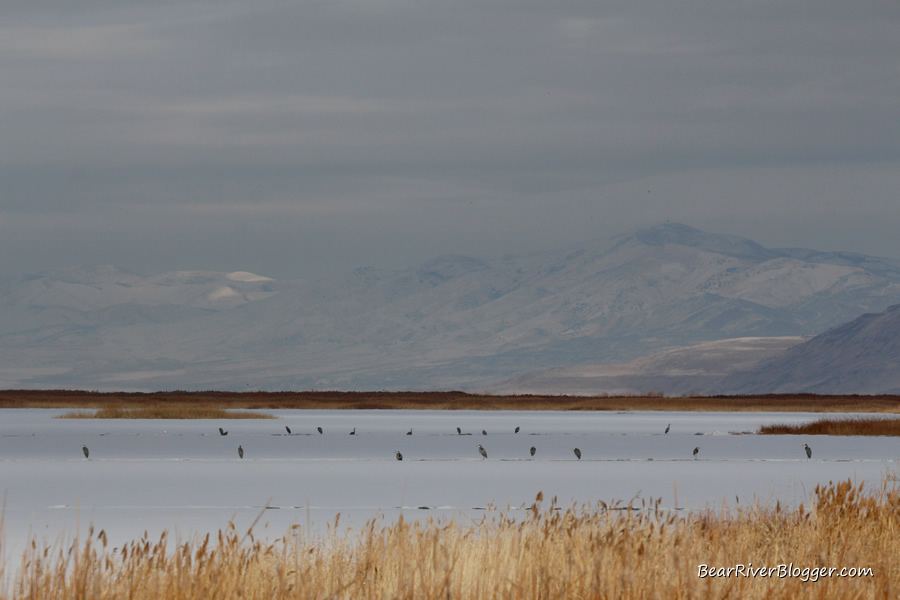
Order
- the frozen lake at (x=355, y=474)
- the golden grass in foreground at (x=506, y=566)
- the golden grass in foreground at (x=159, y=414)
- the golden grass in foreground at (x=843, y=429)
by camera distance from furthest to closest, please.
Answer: the golden grass in foreground at (x=159, y=414) → the golden grass in foreground at (x=843, y=429) → the frozen lake at (x=355, y=474) → the golden grass in foreground at (x=506, y=566)

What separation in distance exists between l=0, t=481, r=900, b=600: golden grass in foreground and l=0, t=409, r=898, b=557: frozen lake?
0.79 m

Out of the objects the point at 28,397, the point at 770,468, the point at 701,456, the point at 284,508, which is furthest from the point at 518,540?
the point at 28,397

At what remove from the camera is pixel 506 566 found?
12656 mm

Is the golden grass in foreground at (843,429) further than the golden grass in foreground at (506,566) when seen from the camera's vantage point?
Yes

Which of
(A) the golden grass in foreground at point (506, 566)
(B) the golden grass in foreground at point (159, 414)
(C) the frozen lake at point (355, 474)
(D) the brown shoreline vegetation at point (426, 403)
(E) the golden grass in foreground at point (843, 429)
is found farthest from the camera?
(D) the brown shoreline vegetation at point (426, 403)

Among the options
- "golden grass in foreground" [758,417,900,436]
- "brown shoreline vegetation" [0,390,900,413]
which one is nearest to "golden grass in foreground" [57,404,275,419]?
"brown shoreline vegetation" [0,390,900,413]

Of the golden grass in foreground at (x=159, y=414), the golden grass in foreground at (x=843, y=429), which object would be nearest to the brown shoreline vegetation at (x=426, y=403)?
the golden grass in foreground at (x=159, y=414)

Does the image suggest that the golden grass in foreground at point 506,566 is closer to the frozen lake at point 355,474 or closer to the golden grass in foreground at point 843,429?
the frozen lake at point 355,474

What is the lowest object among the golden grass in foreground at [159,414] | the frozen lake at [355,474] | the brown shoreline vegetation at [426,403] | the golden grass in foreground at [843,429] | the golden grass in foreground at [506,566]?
the golden grass in foreground at [506,566]

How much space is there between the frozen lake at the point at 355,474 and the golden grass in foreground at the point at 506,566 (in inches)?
31.0

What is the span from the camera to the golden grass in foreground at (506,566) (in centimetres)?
1084

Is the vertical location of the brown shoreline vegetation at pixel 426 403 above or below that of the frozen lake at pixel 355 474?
above

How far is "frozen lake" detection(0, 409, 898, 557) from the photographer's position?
22.1 m

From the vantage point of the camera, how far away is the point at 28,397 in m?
120
